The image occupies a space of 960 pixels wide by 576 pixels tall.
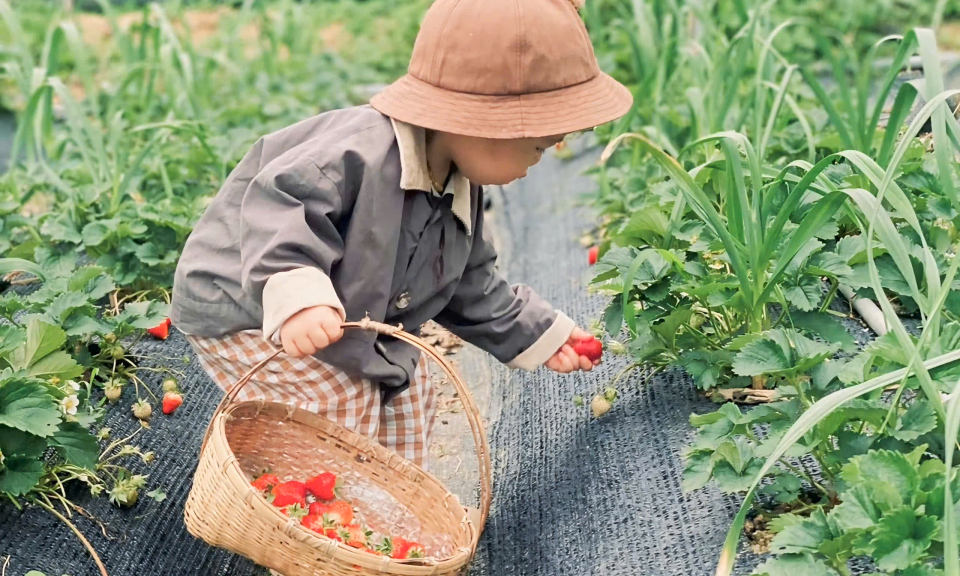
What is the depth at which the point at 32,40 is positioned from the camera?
500cm

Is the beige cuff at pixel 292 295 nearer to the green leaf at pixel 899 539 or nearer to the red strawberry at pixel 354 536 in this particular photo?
the red strawberry at pixel 354 536

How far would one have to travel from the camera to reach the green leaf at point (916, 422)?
1.27 m

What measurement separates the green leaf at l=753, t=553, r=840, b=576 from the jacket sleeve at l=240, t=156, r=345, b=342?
0.68 meters

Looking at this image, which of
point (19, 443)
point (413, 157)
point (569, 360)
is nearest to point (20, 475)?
point (19, 443)

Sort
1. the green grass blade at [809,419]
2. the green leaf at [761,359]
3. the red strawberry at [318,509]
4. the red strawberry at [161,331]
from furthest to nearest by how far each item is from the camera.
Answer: the red strawberry at [161,331]
the red strawberry at [318,509]
the green leaf at [761,359]
the green grass blade at [809,419]

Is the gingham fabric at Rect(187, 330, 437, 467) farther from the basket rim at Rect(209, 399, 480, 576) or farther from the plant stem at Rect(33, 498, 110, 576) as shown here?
the plant stem at Rect(33, 498, 110, 576)

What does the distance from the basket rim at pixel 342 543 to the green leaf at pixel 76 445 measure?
0.20 m

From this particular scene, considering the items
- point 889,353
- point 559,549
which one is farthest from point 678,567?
point 889,353

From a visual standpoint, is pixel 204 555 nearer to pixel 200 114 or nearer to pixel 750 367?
pixel 750 367

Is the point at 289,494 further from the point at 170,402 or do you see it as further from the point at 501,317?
the point at 501,317

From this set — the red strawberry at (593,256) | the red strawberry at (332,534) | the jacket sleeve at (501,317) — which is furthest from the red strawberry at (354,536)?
the red strawberry at (593,256)

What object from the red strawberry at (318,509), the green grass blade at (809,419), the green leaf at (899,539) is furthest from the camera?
the red strawberry at (318,509)

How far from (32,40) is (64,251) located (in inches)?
126

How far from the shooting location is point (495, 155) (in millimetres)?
1625
